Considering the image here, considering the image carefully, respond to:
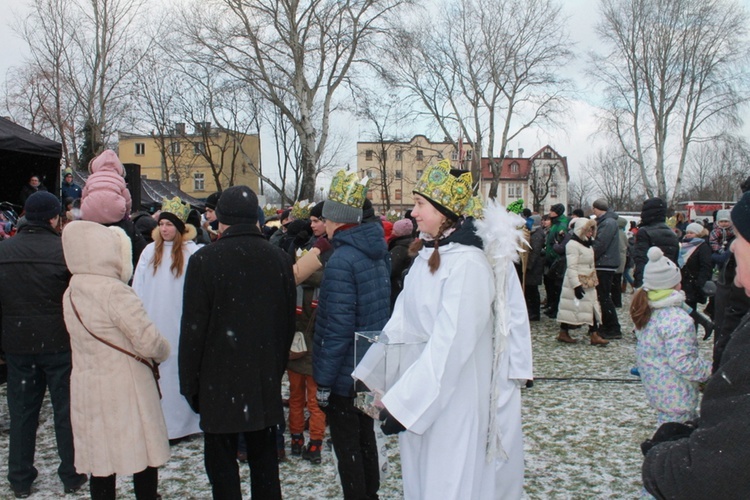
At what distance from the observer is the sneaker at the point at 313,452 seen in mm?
4680

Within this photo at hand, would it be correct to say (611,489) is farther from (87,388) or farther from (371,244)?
(87,388)

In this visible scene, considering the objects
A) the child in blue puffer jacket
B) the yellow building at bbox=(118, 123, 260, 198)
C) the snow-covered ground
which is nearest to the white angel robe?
the snow-covered ground

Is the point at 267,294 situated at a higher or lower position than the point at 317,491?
higher

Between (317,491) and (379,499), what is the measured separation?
454 mm

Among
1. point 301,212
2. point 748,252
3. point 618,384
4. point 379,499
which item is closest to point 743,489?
point 748,252

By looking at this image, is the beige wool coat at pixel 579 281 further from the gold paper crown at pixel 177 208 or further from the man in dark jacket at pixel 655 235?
the gold paper crown at pixel 177 208

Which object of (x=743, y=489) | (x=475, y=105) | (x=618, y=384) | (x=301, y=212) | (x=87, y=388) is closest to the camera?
(x=743, y=489)

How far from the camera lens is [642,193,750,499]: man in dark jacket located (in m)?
1.28

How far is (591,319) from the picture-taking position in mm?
8789

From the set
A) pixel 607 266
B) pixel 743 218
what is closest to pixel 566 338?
pixel 607 266

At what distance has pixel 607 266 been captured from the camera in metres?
9.27

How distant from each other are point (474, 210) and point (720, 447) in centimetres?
178

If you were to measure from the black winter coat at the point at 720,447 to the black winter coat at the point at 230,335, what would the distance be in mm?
2246

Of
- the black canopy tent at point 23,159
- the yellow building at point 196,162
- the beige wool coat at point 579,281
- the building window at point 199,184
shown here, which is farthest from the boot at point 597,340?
the building window at point 199,184
